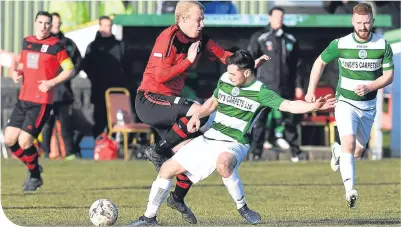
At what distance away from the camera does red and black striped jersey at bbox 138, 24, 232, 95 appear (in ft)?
44.8

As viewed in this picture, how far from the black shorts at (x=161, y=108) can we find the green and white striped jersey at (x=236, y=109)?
99cm

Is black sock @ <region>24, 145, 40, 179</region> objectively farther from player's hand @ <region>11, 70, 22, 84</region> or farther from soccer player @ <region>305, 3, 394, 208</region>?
soccer player @ <region>305, 3, 394, 208</region>

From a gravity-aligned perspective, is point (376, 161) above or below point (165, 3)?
below

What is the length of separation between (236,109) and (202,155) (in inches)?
21.4

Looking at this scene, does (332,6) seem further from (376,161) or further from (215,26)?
(376,161)

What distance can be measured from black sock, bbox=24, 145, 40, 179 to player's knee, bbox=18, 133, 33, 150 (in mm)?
84

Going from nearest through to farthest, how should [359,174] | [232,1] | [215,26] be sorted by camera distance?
[359,174], [215,26], [232,1]

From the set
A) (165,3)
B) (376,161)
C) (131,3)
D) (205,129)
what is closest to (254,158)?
(376,161)

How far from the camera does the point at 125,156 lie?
25.2 m

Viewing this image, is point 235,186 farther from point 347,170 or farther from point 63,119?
point 63,119

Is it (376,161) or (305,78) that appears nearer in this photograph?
(376,161)

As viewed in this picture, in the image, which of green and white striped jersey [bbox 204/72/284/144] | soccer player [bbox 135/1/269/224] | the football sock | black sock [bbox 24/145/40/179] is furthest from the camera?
black sock [bbox 24/145/40/179]

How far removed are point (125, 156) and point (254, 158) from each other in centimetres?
247

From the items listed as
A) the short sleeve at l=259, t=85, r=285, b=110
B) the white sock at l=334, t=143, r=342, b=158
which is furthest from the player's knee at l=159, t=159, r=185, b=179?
the white sock at l=334, t=143, r=342, b=158
